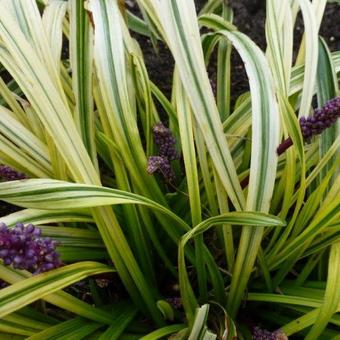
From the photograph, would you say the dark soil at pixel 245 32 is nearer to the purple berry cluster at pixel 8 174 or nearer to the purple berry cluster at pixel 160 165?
the purple berry cluster at pixel 160 165

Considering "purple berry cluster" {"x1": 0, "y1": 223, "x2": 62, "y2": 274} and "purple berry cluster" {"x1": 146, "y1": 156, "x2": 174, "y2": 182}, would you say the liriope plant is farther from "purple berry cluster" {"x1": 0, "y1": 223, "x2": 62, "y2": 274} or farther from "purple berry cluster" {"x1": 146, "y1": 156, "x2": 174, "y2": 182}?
"purple berry cluster" {"x1": 0, "y1": 223, "x2": 62, "y2": 274}

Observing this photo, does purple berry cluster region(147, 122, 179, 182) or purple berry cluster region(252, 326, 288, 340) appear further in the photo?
purple berry cluster region(147, 122, 179, 182)

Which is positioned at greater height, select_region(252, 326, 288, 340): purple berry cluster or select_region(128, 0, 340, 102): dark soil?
select_region(128, 0, 340, 102): dark soil

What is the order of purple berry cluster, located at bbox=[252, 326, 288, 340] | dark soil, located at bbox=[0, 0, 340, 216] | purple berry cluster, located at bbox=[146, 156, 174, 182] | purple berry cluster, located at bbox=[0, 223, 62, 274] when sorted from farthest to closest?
dark soil, located at bbox=[0, 0, 340, 216] < purple berry cluster, located at bbox=[146, 156, 174, 182] < purple berry cluster, located at bbox=[252, 326, 288, 340] < purple berry cluster, located at bbox=[0, 223, 62, 274]

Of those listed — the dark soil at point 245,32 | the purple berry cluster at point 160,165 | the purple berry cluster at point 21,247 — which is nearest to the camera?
the purple berry cluster at point 21,247

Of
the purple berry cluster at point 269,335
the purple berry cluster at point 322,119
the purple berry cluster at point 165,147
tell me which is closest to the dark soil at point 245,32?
the purple berry cluster at point 165,147

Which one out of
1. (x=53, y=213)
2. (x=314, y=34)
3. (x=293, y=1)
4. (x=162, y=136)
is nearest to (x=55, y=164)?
(x=53, y=213)

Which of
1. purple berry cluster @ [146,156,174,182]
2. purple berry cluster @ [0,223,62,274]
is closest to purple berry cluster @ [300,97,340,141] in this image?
purple berry cluster @ [146,156,174,182]

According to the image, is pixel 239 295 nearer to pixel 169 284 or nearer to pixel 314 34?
pixel 169 284

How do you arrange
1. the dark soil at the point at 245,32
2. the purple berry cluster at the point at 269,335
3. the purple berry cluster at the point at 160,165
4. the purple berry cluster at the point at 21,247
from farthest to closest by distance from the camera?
1. the dark soil at the point at 245,32
2. the purple berry cluster at the point at 160,165
3. the purple berry cluster at the point at 269,335
4. the purple berry cluster at the point at 21,247
